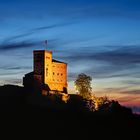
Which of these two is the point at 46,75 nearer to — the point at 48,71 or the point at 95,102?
the point at 48,71

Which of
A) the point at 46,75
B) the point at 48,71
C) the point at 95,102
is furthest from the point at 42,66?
the point at 95,102

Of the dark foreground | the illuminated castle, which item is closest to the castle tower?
the illuminated castle

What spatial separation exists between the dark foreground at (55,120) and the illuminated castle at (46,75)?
126 inches

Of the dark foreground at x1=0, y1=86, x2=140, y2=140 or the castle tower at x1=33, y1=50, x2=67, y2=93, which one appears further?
the castle tower at x1=33, y1=50, x2=67, y2=93

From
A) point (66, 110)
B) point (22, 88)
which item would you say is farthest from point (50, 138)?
point (22, 88)

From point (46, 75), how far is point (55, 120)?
57.7ft

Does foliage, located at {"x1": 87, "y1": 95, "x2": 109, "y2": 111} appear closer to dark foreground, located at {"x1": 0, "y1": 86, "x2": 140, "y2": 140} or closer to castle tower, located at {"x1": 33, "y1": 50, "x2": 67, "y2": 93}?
dark foreground, located at {"x1": 0, "y1": 86, "x2": 140, "y2": 140}

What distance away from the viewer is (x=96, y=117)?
484 feet

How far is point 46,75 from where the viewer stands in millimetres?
151625

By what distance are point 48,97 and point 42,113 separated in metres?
7.44

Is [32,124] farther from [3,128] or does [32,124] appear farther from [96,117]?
[96,117]

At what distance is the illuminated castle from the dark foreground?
3201mm

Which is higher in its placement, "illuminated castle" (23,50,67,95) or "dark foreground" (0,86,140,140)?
"illuminated castle" (23,50,67,95)

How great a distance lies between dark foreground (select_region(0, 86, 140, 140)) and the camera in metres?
133
